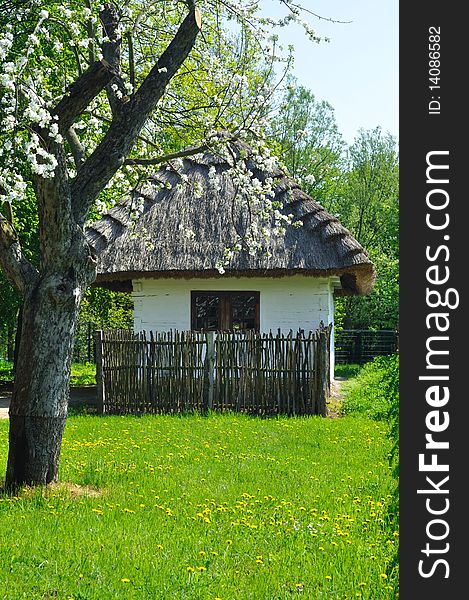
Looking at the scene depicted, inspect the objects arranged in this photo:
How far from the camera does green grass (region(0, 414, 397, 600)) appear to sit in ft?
15.7

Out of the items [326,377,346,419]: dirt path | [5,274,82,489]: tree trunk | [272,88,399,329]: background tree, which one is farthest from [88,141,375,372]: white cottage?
[272,88,399,329]: background tree

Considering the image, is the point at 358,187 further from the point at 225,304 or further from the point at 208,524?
the point at 208,524

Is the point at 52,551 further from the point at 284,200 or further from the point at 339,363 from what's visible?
the point at 339,363

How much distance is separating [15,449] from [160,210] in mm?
9438

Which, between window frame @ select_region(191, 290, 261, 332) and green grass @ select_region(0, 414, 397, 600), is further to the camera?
window frame @ select_region(191, 290, 261, 332)

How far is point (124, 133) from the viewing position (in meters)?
7.44

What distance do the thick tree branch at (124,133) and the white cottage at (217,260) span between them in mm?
7357

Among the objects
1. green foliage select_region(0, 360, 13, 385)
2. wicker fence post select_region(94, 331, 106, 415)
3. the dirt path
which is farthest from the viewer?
green foliage select_region(0, 360, 13, 385)

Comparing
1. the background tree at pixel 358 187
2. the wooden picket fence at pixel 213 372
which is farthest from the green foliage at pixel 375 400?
the background tree at pixel 358 187

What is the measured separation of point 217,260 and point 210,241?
0.61m

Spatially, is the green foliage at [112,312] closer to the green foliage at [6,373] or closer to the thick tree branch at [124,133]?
the green foliage at [6,373]

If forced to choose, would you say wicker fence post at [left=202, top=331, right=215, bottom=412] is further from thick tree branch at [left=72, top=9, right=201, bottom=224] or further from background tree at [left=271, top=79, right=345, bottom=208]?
background tree at [left=271, top=79, right=345, bottom=208]

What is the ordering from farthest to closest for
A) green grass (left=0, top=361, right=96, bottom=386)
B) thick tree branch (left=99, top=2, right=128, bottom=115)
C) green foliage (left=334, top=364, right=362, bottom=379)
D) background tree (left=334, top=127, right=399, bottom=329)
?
background tree (left=334, top=127, right=399, bottom=329) < green foliage (left=334, top=364, right=362, bottom=379) < green grass (left=0, top=361, right=96, bottom=386) < thick tree branch (left=99, top=2, right=128, bottom=115)

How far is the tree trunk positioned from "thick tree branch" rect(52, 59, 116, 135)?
1.47m
